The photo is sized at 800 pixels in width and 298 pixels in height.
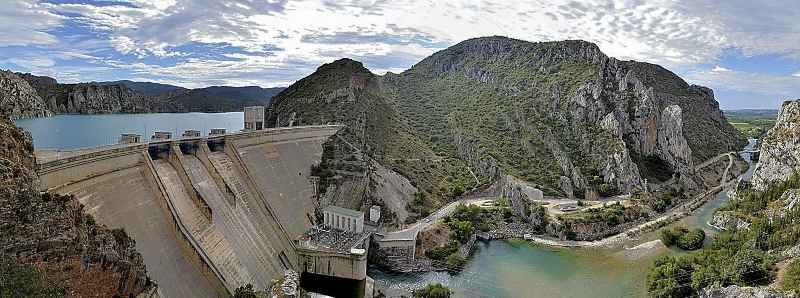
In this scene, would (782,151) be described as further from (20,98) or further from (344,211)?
(20,98)

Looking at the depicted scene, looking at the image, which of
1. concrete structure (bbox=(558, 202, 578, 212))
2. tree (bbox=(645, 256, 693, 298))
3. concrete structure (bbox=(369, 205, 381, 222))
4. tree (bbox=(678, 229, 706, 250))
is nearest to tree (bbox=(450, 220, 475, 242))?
concrete structure (bbox=(369, 205, 381, 222))

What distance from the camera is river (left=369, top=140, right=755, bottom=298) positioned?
43.4 metres

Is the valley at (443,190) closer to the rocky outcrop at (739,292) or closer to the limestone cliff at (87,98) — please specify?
the rocky outcrop at (739,292)

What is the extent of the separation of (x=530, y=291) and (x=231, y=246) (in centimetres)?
2414

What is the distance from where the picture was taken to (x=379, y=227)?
2031 inches

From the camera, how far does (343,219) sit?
4738 cm

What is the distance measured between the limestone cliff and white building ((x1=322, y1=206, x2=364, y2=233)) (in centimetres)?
12821

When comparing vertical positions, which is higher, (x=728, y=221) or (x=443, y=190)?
(x=443, y=190)

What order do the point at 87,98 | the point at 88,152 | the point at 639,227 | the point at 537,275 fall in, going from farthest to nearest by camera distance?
the point at 87,98 < the point at 639,227 < the point at 537,275 < the point at 88,152

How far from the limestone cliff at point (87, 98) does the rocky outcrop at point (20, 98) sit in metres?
21.6

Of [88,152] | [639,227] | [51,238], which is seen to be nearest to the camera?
[51,238]

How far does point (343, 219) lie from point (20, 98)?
97.1 metres

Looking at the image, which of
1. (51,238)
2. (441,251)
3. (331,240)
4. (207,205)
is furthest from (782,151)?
(51,238)

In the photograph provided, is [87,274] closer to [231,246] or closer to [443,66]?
[231,246]
